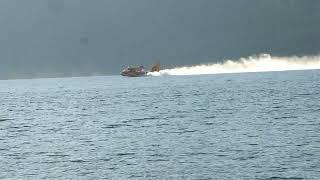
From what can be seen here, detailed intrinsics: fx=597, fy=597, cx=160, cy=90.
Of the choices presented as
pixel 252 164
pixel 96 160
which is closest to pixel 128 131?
pixel 96 160

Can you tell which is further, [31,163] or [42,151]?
[42,151]

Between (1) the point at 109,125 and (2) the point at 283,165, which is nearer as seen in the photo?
(2) the point at 283,165

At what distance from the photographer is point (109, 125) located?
9312cm

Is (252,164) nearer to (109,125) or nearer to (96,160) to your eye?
(96,160)

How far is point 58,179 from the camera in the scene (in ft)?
155

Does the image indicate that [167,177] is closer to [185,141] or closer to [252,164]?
[252,164]

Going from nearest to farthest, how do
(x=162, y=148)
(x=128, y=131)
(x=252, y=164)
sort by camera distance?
(x=252, y=164) < (x=162, y=148) < (x=128, y=131)

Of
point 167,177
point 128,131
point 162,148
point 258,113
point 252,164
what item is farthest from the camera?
point 258,113

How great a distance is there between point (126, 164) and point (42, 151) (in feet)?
46.3

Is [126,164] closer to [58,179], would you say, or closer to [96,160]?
[96,160]

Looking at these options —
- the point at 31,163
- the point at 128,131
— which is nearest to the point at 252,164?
the point at 31,163

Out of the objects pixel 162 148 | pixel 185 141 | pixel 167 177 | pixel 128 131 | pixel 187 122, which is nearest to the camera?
pixel 167 177

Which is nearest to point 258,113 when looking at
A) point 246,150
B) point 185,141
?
point 185,141

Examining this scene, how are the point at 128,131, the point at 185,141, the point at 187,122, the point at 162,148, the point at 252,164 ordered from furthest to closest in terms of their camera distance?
the point at 187,122, the point at 128,131, the point at 185,141, the point at 162,148, the point at 252,164
